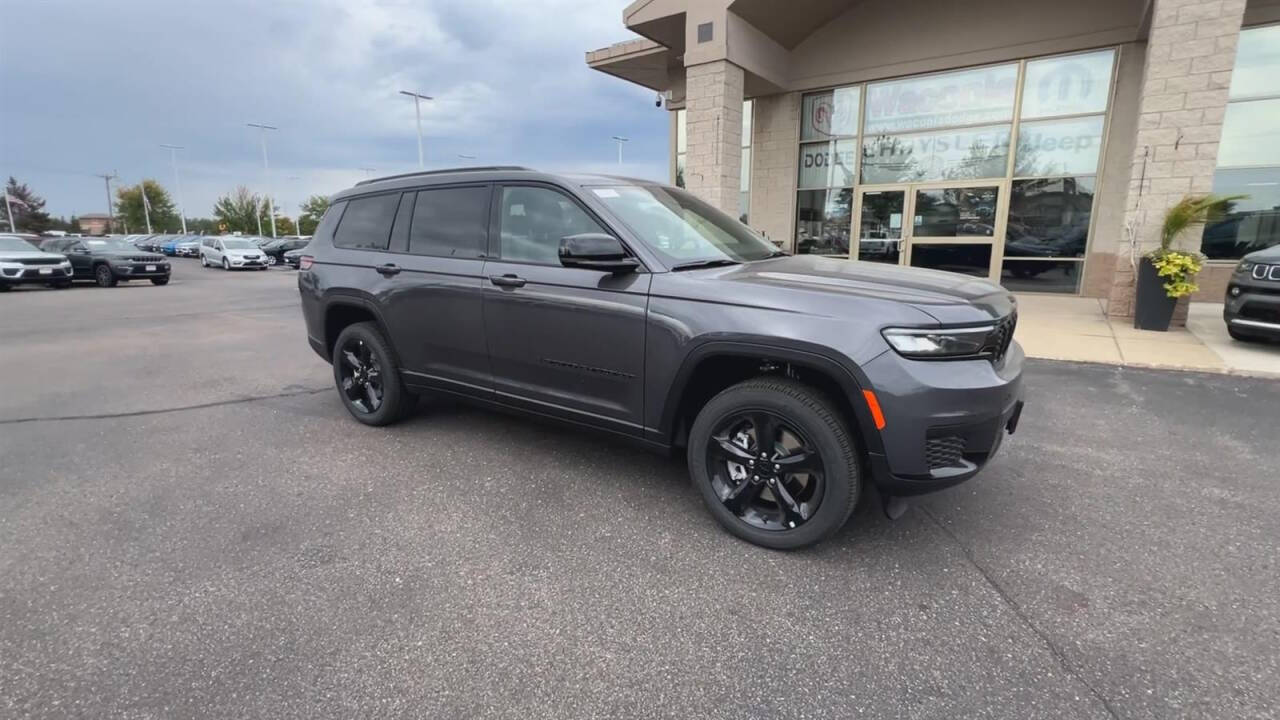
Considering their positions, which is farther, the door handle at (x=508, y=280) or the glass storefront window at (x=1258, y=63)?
the glass storefront window at (x=1258, y=63)

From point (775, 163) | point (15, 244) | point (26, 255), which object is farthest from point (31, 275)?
point (775, 163)

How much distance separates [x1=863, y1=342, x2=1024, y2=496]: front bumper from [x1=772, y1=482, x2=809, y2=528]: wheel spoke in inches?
16.2

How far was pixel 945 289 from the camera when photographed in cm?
293

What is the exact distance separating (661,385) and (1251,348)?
7.92m

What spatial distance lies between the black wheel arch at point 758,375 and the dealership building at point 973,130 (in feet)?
28.1

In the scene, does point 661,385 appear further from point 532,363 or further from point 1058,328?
point 1058,328

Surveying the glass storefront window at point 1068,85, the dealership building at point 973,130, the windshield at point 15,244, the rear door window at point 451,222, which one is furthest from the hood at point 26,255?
the glass storefront window at point 1068,85

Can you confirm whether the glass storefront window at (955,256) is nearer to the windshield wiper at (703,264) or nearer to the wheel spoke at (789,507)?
the windshield wiper at (703,264)

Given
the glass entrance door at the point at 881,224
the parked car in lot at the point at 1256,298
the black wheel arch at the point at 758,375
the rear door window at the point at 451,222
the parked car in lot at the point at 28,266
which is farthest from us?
the parked car in lot at the point at 28,266

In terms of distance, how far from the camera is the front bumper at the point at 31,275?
17109 millimetres

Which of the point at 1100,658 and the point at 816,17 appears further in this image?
the point at 816,17

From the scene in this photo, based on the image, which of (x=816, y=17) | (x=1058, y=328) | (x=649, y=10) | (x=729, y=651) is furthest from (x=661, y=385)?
(x=816, y=17)

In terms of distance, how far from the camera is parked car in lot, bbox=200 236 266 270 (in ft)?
94.1

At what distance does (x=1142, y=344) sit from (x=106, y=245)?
25.3m
